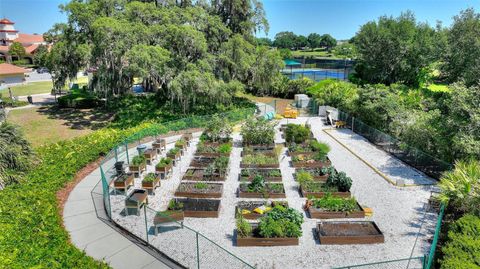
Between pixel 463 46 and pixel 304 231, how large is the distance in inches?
1070

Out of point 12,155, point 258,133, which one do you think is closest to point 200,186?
point 258,133

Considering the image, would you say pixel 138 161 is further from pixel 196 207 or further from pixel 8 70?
pixel 8 70

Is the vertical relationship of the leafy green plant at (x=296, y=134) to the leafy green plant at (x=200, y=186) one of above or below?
above

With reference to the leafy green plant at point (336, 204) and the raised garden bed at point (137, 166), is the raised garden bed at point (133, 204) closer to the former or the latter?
the raised garden bed at point (137, 166)

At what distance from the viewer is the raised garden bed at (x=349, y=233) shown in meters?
9.94

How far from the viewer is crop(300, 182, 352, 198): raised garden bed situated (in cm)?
1280

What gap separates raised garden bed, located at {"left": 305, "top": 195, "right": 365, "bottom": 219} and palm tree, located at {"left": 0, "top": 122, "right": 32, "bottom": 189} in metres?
10.4

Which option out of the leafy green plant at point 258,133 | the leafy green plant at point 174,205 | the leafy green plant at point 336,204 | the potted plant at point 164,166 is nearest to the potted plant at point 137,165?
the potted plant at point 164,166

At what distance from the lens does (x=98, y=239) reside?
33.2 ft

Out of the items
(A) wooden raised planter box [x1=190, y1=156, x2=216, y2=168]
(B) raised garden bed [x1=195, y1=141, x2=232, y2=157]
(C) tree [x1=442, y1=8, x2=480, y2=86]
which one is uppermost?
Answer: (C) tree [x1=442, y1=8, x2=480, y2=86]

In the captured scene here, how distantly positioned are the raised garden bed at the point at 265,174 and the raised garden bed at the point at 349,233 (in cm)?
387

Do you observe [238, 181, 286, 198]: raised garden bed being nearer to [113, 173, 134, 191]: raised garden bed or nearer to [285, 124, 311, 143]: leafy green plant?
[113, 173, 134, 191]: raised garden bed

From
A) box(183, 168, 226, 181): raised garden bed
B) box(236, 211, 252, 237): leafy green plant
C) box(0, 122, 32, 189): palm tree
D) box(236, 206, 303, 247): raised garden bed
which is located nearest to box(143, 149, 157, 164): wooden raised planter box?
box(183, 168, 226, 181): raised garden bed

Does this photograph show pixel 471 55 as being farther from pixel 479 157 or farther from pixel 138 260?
pixel 138 260
